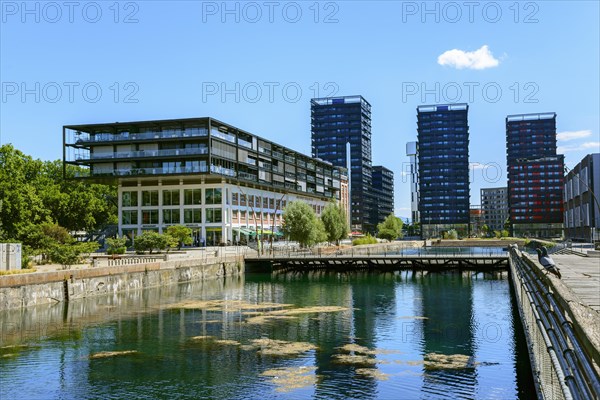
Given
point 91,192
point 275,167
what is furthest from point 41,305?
point 275,167

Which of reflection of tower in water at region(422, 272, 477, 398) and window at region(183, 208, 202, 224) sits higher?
window at region(183, 208, 202, 224)

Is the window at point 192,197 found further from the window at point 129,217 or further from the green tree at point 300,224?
the green tree at point 300,224

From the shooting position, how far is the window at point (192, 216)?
99.5 meters

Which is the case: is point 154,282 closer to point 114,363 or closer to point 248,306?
point 248,306

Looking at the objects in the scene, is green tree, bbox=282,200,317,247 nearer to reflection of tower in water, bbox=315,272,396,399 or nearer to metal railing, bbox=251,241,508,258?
metal railing, bbox=251,241,508,258

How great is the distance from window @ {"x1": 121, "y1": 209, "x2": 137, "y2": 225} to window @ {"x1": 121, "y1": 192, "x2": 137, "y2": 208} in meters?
1.24

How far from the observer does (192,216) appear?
9981 centimetres

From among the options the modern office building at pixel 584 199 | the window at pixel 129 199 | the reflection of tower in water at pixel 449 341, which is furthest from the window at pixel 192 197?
the modern office building at pixel 584 199

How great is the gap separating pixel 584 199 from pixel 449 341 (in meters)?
120

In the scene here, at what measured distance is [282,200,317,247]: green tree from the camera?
3696 inches

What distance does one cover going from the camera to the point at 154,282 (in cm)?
5703

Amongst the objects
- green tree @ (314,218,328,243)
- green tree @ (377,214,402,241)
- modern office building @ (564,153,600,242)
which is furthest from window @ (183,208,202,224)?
green tree @ (377,214,402,241)

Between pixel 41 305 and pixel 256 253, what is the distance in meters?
40.6

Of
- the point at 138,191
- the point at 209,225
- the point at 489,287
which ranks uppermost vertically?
the point at 138,191
